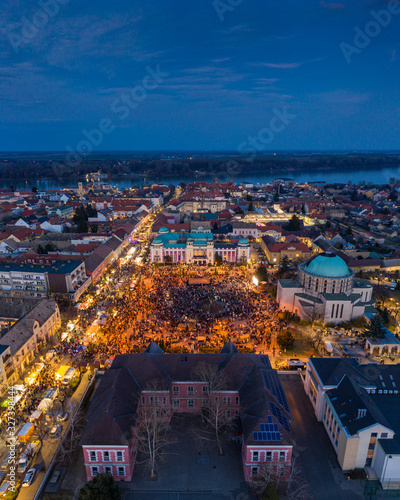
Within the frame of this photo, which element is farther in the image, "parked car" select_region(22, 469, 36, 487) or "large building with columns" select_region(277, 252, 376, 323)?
"large building with columns" select_region(277, 252, 376, 323)

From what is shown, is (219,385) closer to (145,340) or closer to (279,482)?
(279,482)

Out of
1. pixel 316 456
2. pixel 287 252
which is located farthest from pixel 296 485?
pixel 287 252

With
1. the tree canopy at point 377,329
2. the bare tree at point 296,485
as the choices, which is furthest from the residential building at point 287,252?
the bare tree at point 296,485

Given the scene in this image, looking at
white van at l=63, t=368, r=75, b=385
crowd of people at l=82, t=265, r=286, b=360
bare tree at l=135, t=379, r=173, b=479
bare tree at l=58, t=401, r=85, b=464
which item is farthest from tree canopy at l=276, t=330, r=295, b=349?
white van at l=63, t=368, r=75, b=385

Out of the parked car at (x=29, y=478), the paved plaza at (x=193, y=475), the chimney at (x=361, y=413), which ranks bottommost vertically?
the paved plaza at (x=193, y=475)

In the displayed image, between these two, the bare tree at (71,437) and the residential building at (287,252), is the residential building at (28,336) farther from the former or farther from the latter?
the residential building at (287,252)

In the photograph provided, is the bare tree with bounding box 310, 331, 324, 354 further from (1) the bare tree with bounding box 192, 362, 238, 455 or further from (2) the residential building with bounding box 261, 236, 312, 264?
(2) the residential building with bounding box 261, 236, 312, 264

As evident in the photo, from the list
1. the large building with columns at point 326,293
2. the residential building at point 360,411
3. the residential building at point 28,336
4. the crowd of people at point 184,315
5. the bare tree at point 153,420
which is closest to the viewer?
the residential building at point 360,411

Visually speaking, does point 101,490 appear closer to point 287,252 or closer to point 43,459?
point 43,459
